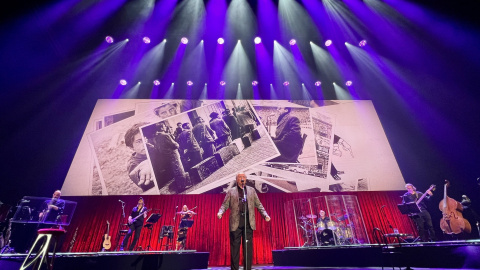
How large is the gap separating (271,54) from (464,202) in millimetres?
6546

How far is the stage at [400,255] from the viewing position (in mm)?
3549

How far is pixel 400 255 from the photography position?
4016mm

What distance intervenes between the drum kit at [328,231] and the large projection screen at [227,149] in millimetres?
945

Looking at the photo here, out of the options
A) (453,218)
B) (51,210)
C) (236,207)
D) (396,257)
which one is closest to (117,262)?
(236,207)

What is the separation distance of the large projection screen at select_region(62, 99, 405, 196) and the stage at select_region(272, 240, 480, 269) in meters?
3.22

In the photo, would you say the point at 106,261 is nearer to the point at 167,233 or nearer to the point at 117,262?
the point at 117,262

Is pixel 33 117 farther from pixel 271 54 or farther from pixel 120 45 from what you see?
pixel 271 54

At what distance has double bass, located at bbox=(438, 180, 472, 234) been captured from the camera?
6051mm

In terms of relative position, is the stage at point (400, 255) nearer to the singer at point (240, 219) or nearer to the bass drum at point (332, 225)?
the singer at point (240, 219)

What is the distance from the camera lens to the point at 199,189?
7.61m

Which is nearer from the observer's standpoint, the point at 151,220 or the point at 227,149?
the point at 151,220

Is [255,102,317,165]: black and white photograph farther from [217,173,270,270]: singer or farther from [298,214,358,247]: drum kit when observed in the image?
[217,173,270,270]: singer

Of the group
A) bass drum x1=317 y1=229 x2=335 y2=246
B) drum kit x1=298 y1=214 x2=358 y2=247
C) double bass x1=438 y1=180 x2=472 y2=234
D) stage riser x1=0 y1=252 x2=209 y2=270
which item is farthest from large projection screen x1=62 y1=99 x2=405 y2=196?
stage riser x1=0 y1=252 x2=209 y2=270

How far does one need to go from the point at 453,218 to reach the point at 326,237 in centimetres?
325
